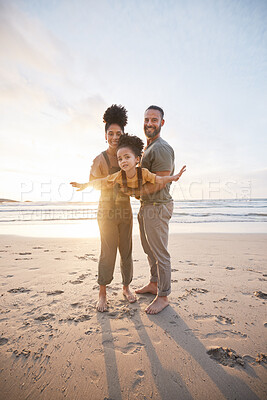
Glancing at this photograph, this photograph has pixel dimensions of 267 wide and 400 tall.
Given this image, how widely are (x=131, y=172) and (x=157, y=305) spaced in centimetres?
178

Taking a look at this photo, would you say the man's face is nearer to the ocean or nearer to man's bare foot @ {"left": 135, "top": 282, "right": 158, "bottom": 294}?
man's bare foot @ {"left": 135, "top": 282, "right": 158, "bottom": 294}

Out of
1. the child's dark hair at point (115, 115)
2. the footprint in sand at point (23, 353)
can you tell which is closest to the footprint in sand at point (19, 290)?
the footprint in sand at point (23, 353)

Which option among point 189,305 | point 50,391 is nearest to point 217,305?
point 189,305

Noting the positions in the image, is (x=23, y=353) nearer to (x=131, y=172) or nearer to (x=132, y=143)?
(x=131, y=172)

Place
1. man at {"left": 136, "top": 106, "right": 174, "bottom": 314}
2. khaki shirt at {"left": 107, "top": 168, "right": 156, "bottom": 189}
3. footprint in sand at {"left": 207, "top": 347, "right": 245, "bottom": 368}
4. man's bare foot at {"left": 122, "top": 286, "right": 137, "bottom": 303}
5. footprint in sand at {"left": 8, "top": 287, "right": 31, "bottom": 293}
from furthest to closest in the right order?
footprint in sand at {"left": 8, "top": 287, "right": 31, "bottom": 293}
man's bare foot at {"left": 122, "top": 286, "right": 137, "bottom": 303}
man at {"left": 136, "top": 106, "right": 174, "bottom": 314}
khaki shirt at {"left": 107, "top": 168, "right": 156, "bottom": 189}
footprint in sand at {"left": 207, "top": 347, "right": 245, "bottom": 368}

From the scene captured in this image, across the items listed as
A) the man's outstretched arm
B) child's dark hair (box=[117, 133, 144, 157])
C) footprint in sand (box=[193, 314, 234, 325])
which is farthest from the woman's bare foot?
child's dark hair (box=[117, 133, 144, 157])

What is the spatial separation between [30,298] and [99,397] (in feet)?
6.12

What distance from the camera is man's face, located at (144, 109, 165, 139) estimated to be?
279cm

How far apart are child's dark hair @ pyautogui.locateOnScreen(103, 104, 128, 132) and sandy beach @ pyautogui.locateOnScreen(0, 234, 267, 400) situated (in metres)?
2.55

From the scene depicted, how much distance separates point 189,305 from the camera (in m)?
2.77

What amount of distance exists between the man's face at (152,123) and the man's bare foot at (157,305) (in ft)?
7.39

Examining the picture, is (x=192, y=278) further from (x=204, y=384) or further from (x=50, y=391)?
(x=50, y=391)

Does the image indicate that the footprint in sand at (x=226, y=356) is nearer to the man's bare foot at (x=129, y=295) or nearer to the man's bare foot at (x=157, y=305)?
the man's bare foot at (x=157, y=305)

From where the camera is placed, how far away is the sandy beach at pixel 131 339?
157cm
